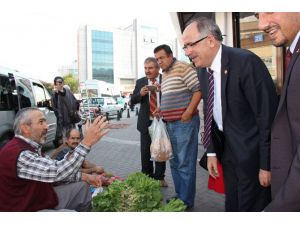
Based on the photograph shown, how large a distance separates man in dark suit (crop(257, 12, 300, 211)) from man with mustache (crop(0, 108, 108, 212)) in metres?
1.27

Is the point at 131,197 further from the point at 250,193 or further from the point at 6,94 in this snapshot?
the point at 6,94

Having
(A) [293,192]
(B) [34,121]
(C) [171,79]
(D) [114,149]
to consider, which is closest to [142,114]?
(C) [171,79]

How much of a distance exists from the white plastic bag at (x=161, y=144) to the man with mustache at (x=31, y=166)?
1.57m

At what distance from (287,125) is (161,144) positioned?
97.9 inches

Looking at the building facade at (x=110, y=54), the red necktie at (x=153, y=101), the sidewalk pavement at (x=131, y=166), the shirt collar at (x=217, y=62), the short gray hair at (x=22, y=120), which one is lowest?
the sidewalk pavement at (x=131, y=166)

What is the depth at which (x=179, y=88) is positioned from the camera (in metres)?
3.79

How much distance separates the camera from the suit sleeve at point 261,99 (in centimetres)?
209

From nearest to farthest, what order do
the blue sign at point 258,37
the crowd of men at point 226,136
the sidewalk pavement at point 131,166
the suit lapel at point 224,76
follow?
the crowd of men at point 226,136 → the suit lapel at point 224,76 → the sidewalk pavement at point 131,166 → the blue sign at point 258,37

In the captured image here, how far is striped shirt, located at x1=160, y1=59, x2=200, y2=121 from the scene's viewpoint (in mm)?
3744

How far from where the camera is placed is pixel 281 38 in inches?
65.0

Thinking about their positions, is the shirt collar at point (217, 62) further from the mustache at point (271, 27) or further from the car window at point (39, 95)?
the car window at point (39, 95)

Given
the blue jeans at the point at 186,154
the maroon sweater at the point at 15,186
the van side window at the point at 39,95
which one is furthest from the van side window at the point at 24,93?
the maroon sweater at the point at 15,186

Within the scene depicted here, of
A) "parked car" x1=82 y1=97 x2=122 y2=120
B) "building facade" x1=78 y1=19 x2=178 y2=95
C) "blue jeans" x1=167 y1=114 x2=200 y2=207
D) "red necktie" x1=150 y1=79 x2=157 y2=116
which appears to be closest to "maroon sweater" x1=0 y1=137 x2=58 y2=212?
"blue jeans" x1=167 y1=114 x2=200 y2=207

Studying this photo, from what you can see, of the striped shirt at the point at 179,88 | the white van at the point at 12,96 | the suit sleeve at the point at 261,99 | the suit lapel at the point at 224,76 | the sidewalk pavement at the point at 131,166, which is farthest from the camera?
the white van at the point at 12,96
